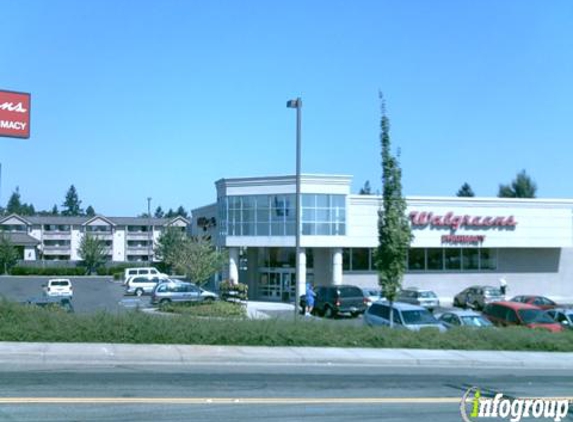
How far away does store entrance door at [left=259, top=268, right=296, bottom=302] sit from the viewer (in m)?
47.2

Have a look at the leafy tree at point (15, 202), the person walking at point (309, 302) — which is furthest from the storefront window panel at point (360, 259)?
the leafy tree at point (15, 202)

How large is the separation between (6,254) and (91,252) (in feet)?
30.8

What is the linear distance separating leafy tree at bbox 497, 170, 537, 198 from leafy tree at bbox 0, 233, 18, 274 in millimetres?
78689

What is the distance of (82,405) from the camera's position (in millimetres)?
9633

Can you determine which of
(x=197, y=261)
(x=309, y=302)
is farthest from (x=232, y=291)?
(x=309, y=302)

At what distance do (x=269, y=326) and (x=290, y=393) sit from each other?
20.5 feet

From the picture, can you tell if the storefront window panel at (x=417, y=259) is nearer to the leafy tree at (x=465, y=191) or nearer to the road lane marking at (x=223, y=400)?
the road lane marking at (x=223, y=400)

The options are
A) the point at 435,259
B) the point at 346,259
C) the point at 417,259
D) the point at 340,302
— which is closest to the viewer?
the point at 340,302

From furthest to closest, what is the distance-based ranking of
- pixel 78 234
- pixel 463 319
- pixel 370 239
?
pixel 78 234, pixel 370 239, pixel 463 319

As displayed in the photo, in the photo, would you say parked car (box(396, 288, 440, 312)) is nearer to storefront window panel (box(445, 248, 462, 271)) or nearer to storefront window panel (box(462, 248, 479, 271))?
storefront window panel (box(445, 248, 462, 271))

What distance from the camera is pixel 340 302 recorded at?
115 ft

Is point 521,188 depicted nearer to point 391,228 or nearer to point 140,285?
point 140,285

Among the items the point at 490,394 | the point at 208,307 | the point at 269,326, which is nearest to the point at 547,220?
the point at 208,307

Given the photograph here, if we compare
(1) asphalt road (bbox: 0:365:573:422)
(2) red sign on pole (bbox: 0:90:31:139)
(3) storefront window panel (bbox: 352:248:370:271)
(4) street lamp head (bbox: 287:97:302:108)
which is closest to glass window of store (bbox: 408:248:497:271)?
(3) storefront window panel (bbox: 352:248:370:271)
